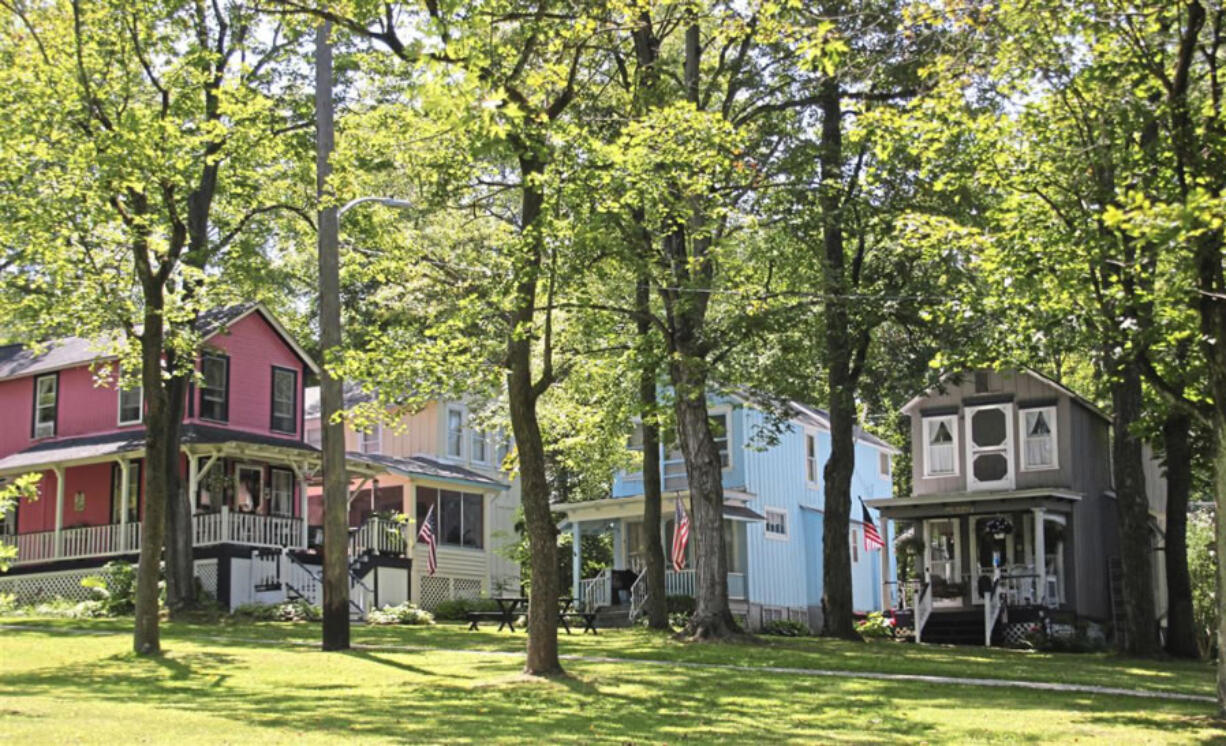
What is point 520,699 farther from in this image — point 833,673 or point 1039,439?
point 1039,439

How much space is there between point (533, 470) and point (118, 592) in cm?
1660

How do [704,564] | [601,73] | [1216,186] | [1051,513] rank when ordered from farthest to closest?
1. [1051,513]
2. [601,73]
3. [704,564]
4. [1216,186]

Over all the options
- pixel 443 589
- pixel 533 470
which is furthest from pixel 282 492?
pixel 533 470

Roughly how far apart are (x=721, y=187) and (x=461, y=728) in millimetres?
13262

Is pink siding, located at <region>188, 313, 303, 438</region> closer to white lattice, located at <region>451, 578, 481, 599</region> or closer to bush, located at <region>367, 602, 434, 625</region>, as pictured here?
white lattice, located at <region>451, 578, 481, 599</region>

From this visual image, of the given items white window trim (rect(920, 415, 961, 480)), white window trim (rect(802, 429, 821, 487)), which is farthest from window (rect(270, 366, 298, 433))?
white window trim (rect(920, 415, 961, 480))

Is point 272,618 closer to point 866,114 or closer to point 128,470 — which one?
point 128,470

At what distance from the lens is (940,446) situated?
34.9 m

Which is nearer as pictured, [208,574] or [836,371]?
[836,371]

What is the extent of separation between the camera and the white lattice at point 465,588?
4100 cm

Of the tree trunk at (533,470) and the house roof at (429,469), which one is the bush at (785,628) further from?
the tree trunk at (533,470)

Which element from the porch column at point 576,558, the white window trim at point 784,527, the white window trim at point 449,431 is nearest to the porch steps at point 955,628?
the white window trim at point 784,527

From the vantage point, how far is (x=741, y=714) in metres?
13.8

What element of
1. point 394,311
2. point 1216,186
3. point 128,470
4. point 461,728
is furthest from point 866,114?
point 128,470
